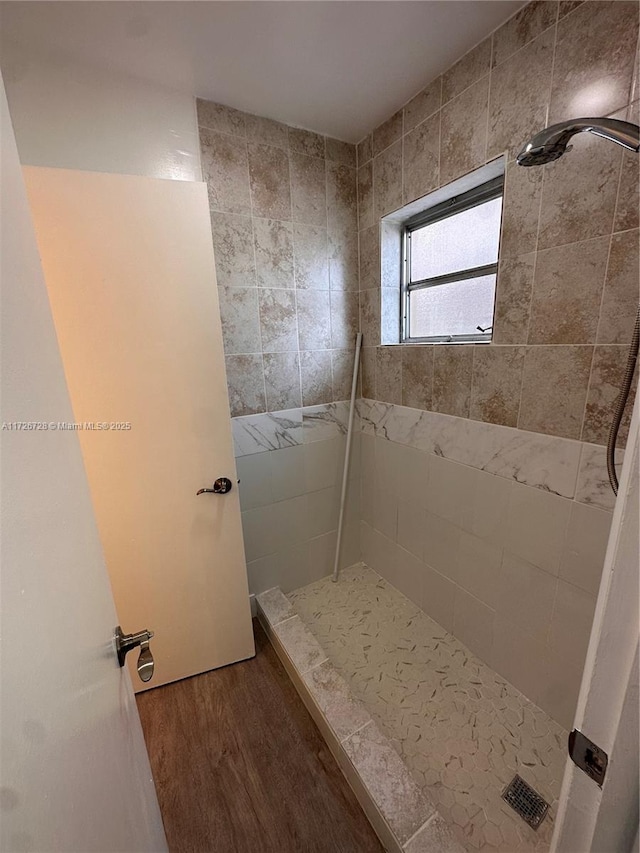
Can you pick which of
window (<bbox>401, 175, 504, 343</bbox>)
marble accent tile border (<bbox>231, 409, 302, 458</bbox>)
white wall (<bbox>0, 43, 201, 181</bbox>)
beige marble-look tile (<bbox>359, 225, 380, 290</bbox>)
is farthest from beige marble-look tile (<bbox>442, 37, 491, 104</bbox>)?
marble accent tile border (<bbox>231, 409, 302, 458</bbox>)

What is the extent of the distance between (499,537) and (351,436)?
2.99 ft

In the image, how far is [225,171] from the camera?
4.77ft

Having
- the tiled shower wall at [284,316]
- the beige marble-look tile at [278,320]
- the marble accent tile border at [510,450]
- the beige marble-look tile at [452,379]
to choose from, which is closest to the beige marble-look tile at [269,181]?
the tiled shower wall at [284,316]

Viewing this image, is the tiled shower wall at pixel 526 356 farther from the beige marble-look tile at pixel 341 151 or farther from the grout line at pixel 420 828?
the grout line at pixel 420 828

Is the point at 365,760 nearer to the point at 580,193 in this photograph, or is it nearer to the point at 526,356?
the point at 526,356

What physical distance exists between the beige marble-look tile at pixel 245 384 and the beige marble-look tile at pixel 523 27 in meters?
1.38

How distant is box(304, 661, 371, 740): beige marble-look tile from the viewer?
1.21m

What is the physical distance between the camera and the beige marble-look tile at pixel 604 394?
0.98 m

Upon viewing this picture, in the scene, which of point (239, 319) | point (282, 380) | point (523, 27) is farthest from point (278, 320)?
point (523, 27)

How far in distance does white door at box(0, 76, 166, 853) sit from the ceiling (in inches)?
38.7

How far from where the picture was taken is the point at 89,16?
101cm

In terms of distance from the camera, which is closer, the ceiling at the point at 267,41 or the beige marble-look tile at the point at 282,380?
the ceiling at the point at 267,41

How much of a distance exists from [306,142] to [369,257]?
59cm

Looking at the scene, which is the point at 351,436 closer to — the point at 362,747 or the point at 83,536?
the point at 362,747
